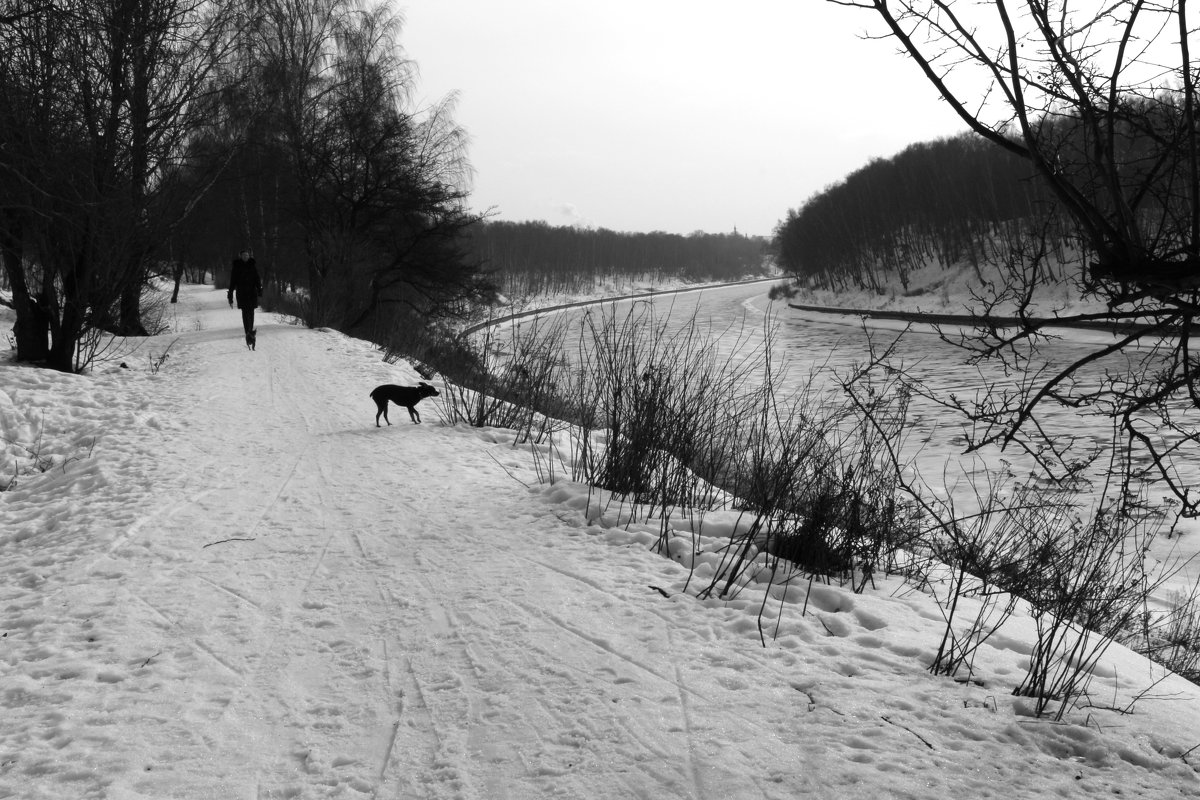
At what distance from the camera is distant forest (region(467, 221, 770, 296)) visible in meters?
86.3

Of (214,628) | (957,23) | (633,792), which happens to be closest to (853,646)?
(633,792)

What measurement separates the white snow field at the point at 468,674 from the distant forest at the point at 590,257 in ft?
202

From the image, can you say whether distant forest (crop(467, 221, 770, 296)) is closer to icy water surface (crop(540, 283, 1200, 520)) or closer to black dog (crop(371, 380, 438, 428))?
icy water surface (crop(540, 283, 1200, 520))

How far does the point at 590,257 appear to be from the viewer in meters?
114

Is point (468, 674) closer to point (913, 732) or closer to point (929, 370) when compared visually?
point (913, 732)

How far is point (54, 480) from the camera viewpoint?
6.71 m

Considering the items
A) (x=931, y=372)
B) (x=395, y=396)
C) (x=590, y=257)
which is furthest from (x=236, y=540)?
(x=590, y=257)

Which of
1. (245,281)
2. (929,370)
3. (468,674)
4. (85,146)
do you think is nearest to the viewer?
(468,674)

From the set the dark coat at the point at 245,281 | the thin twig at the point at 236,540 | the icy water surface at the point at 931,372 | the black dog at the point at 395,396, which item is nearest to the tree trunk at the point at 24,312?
the dark coat at the point at 245,281

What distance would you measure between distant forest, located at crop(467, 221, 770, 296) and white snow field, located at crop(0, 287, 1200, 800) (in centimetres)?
6166

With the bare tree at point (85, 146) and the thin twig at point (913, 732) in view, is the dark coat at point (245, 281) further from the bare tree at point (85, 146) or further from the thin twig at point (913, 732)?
the thin twig at point (913, 732)

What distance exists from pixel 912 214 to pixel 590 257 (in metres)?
65.3

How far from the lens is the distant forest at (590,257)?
8631 cm

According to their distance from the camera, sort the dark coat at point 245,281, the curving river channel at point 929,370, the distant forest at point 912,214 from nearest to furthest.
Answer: the curving river channel at point 929,370, the dark coat at point 245,281, the distant forest at point 912,214
